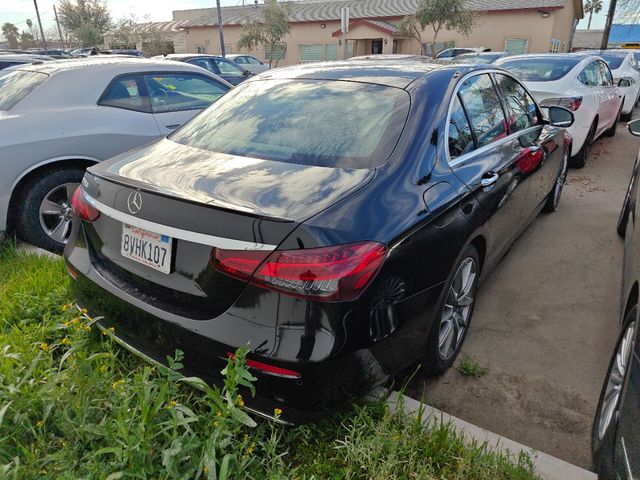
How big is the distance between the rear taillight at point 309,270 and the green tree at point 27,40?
80.2 m

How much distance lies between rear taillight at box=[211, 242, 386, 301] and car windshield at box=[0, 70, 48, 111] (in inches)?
143

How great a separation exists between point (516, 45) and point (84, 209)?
33.6 meters

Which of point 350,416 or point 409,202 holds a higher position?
point 409,202

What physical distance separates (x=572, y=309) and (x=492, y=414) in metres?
1.45

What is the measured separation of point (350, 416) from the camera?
7.08 feet

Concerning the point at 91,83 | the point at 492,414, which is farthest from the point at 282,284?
the point at 91,83

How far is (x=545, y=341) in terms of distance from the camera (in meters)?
3.13

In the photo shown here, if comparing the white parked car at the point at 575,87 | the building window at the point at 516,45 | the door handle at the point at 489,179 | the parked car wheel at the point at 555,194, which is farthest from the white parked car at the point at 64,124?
the building window at the point at 516,45

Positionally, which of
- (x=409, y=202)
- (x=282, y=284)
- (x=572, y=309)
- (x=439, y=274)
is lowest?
(x=572, y=309)

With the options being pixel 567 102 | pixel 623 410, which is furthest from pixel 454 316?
pixel 567 102

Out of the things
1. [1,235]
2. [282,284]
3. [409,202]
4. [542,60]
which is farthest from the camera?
[542,60]

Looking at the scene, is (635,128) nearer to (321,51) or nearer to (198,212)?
(198,212)

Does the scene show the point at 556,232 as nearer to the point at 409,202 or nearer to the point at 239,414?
the point at 409,202

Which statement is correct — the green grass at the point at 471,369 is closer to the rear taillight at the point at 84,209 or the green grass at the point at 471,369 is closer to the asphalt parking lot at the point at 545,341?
the asphalt parking lot at the point at 545,341
